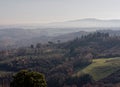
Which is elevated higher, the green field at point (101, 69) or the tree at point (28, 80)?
the tree at point (28, 80)

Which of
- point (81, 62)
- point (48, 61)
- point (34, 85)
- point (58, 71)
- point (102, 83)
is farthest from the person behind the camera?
point (48, 61)

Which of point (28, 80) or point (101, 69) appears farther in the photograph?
point (101, 69)

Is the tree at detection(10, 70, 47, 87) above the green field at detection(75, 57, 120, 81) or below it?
above

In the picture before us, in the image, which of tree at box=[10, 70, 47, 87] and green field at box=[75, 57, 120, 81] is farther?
green field at box=[75, 57, 120, 81]

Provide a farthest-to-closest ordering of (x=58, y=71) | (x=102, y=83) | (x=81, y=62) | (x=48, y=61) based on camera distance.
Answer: (x=48, y=61)
(x=81, y=62)
(x=58, y=71)
(x=102, y=83)

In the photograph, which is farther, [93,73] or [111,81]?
[93,73]

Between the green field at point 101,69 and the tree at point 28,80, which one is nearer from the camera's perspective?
the tree at point 28,80

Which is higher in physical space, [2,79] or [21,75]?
[21,75]

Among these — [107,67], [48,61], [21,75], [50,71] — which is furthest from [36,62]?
[21,75]

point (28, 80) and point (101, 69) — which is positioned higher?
point (28, 80)

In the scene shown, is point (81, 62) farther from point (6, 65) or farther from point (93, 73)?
point (6, 65)

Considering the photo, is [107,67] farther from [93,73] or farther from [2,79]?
[2,79]
